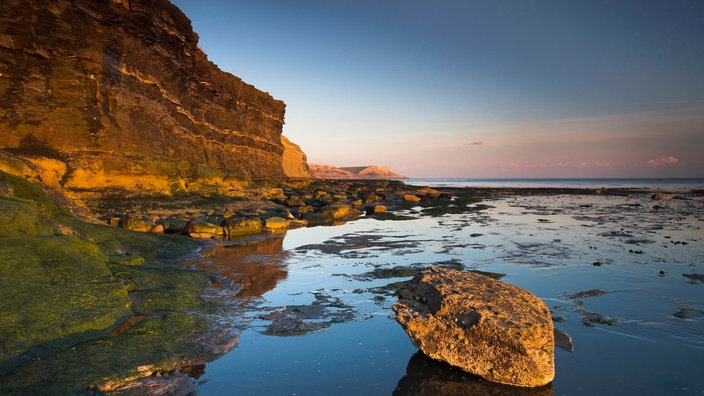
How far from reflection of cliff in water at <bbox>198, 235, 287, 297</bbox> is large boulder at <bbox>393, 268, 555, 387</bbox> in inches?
157

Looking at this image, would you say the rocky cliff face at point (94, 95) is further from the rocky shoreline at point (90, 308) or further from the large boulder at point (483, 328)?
the large boulder at point (483, 328)

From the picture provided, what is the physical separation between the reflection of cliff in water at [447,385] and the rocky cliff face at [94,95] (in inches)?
504

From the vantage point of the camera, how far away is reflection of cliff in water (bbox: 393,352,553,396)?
13.4ft

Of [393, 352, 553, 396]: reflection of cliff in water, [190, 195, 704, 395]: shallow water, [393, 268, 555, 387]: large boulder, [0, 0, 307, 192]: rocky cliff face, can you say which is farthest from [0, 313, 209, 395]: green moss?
[0, 0, 307, 192]: rocky cliff face

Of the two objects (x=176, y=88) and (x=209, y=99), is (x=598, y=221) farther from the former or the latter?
(x=209, y=99)

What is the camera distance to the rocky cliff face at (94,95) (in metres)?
18.2

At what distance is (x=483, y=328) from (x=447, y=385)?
75 centimetres

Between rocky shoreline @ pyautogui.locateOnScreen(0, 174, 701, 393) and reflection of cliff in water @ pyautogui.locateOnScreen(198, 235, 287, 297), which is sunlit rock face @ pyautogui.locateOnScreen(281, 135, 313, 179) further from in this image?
rocky shoreline @ pyautogui.locateOnScreen(0, 174, 701, 393)

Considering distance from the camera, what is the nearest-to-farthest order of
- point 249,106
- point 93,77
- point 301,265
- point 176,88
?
point 301,265 → point 93,77 → point 176,88 → point 249,106

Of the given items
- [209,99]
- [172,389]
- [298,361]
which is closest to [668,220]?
[298,361]

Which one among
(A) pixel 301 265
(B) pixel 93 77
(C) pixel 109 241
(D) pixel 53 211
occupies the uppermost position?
(B) pixel 93 77

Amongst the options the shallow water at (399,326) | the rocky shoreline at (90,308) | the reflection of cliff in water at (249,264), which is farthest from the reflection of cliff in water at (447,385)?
the reflection of cliff in water at (249,264)

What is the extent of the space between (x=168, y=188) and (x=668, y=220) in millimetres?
27401

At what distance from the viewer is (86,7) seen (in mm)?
20734
